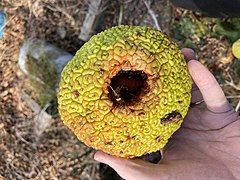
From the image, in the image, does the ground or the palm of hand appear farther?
the ground

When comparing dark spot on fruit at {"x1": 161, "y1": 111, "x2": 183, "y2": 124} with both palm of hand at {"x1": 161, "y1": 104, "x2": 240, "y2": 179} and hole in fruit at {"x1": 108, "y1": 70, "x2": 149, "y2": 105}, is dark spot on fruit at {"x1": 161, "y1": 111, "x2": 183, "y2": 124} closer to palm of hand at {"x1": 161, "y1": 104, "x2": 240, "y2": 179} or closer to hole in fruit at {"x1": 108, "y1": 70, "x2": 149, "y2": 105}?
hole in fruit at {"x1": 108, "y1": 70, "x2": 149, "y2": 105}

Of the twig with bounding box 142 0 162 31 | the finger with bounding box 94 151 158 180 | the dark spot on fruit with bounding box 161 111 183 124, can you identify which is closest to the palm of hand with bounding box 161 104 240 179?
the finger with bounding box 94 151 158 180

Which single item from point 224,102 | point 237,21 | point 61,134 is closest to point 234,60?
point 237,21

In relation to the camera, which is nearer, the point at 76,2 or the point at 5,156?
the point at 5,156

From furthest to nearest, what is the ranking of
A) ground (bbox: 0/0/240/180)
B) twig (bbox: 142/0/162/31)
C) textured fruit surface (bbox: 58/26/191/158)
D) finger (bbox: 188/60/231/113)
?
twig (bbox: 142/0/162/31), ground (bbox: 0/0/240/180), finger (bbox: 188/60/231/113), textured fruit surface (bbox: 58/26/191/158)

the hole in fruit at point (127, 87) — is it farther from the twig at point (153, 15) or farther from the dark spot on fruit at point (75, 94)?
the twig at point (153, 15)

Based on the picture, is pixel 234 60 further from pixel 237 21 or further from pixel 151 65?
pixel 151 65
